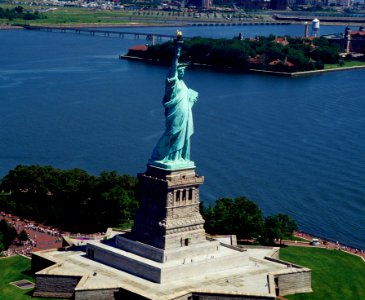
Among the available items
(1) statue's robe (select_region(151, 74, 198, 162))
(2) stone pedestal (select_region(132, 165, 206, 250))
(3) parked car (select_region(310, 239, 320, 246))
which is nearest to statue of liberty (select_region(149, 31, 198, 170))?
(1) statue's robe (select_region(151, 74, 198, 162))

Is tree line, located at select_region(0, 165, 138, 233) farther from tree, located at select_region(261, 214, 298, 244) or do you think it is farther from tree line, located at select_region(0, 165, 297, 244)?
tree, located at select_region(261, 214, 298, 244)

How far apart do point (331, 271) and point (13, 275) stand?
15.2 meters

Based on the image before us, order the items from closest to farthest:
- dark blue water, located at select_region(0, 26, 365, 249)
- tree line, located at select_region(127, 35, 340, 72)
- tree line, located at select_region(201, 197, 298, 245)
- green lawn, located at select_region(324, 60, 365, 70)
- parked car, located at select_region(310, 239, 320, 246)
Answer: tree line, located at select_region(201, 197, 298, 245) → parked car, located at select_region(310, 239, 320, 246) → dark blue water, located at select_region(0, 26, 365, 249) → tree line, located at select_region(127, 35, 340, 72) → green lawn, located at select_region(324, 60, 365, 70)

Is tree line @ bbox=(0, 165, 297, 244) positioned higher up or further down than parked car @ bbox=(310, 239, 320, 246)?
higher up

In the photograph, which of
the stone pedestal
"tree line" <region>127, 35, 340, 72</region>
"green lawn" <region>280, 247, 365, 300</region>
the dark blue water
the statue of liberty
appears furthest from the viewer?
"tree line" <region>127, 35, 340, 72</region>

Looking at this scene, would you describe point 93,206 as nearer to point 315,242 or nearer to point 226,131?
point 315,242

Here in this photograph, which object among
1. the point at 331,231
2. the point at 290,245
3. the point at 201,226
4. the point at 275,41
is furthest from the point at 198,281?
the point at 275,41

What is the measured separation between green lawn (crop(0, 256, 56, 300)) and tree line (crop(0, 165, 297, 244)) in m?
2.35

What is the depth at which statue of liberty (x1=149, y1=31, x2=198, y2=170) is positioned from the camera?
43344 millimetres

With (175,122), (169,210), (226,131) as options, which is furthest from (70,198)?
(226,131)

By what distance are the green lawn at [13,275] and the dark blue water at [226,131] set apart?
16.7 meters

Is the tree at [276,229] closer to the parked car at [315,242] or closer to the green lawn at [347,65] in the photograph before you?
the parked car at [315,242]

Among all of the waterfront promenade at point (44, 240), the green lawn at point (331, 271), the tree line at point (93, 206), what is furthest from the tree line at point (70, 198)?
the green lawn at point (331, 271)

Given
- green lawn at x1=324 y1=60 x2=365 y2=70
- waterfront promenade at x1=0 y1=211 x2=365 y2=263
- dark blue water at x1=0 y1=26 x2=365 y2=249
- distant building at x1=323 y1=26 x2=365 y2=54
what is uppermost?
waterfront promenade at x1=0 y1=211 x2=365 y2=263
